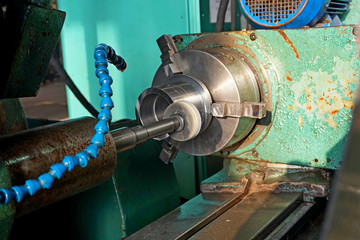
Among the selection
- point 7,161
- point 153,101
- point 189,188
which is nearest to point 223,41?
point 153,101

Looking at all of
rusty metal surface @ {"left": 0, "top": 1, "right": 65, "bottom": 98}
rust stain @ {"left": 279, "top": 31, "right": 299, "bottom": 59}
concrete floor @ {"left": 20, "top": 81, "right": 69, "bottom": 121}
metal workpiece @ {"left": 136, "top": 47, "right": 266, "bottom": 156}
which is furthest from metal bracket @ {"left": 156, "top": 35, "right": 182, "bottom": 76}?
concrete floor @ {"left": 20, "top": 81, "right": 69, "bottom": 121}

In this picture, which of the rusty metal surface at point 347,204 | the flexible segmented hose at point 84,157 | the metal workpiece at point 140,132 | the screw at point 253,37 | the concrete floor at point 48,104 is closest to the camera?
the rusty metal surface at point 347,204

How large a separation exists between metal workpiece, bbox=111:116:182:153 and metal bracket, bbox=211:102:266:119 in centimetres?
10

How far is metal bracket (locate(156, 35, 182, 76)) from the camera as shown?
948 mm

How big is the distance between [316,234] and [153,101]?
1.58 feet

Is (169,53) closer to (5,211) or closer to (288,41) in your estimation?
(288,41)

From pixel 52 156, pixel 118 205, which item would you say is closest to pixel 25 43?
pixel 52 156

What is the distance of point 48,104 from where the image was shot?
4414mm

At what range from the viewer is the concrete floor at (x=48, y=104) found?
3.75m

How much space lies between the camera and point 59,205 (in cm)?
110

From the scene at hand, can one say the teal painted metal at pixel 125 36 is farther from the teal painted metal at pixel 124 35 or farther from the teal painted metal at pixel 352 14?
the teal painted metal at pixel 352 14

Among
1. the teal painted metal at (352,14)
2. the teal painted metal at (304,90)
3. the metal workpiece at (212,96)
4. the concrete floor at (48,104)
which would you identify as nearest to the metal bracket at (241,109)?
the metal workpiece at (212,96)

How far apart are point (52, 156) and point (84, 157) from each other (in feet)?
0.29

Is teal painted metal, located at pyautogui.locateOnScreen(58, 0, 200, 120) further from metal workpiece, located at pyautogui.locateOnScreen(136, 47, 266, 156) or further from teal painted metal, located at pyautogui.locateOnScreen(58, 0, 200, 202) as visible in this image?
metal workpiece, located at pyautogui.locateOnScreen(136, 47, 266, 156)
